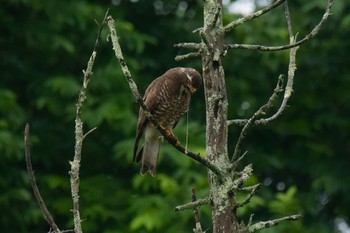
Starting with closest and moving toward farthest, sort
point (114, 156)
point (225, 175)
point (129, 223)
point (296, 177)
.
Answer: point (225, 175) < point (129, 223) < point (114, 156) < point (296, 177)

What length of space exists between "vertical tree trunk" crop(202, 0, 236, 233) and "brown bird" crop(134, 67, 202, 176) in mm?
1916

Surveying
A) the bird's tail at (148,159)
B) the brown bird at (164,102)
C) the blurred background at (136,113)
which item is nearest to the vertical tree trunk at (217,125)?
the brown bird at (164,102)

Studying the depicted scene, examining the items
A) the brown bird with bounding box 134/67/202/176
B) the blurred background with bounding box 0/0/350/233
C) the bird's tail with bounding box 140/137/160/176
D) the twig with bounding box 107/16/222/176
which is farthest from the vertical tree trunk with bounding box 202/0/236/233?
the blurred background with bounding box 0/0/350/233

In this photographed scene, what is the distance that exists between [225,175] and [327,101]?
24.9 ft

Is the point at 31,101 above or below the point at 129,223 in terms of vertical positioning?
above

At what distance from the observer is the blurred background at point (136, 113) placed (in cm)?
884

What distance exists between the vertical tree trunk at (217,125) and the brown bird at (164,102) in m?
1.92

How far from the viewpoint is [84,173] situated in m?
9.73

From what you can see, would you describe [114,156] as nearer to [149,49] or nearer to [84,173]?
[84,173]

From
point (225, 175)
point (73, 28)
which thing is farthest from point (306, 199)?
point (225, 175)

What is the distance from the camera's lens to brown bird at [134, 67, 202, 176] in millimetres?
5551

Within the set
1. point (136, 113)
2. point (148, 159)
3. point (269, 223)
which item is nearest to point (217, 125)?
point (269, 223)

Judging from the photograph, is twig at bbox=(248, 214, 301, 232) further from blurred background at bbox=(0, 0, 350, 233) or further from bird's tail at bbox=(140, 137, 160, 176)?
blurred background at bbox=(0, 0, 350, 233)

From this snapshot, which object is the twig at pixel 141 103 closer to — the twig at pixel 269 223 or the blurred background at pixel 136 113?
the twig at pixel 269 223
